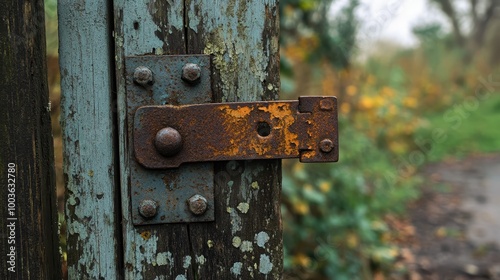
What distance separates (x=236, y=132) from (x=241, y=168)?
0.08m

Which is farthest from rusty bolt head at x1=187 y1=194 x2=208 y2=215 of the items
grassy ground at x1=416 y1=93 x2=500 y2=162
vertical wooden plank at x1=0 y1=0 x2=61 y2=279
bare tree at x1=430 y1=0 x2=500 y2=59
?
bare tree at x1=430 y1=0 x2=500 y2=59

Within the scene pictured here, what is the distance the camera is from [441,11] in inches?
686

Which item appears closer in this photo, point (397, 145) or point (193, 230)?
point (193, 230)

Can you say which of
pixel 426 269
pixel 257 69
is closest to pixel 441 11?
pixel 426 269

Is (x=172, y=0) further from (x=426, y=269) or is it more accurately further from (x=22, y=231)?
(x=426, y=269)

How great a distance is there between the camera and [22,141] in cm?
91

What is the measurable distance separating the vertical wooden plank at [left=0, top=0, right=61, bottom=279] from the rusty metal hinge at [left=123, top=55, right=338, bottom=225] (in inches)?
6.0

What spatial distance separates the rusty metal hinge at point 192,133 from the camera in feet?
3.18

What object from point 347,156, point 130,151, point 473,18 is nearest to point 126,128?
point 130,151

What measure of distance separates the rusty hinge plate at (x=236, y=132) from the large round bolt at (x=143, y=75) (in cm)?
5

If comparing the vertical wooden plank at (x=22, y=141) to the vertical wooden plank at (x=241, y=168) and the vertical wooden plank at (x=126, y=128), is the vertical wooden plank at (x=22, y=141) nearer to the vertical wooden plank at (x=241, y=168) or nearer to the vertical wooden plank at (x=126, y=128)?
the vertical wooden plank at (x=126, y=128)

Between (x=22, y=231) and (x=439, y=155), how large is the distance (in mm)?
9801

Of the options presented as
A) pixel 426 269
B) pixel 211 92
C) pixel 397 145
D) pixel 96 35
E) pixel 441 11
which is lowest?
pixel 426 269

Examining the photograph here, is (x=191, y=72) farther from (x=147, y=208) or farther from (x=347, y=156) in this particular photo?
(x=347, y=156)
